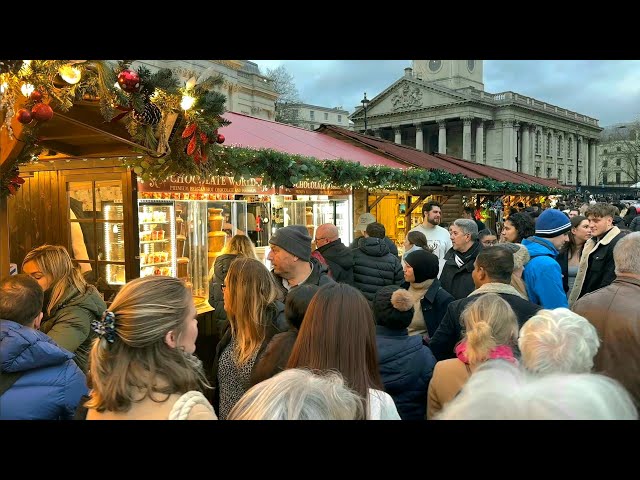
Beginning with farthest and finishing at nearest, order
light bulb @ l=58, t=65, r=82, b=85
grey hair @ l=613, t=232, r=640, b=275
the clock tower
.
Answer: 1. the clock tower
2. light bulb @ l=58, t=65, r=82, b=85
3. grey hair @ l=613, t=232, r=640, b=275

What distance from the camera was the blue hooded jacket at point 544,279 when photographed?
13.9ft

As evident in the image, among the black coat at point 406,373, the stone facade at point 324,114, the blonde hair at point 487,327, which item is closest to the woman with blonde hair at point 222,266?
the black coat at point 406,373

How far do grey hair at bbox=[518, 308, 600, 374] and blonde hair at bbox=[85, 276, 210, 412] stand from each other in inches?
54.8

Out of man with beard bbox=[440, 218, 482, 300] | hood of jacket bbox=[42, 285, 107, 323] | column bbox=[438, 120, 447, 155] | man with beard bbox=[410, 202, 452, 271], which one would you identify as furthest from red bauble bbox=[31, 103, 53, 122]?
column bbox=[438, 120, 447, 155]

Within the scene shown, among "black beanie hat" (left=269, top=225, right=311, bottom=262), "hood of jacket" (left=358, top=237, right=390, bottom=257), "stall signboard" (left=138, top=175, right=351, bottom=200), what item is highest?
"stall signboard" (left=138, top=175, right=351, bottom=200)

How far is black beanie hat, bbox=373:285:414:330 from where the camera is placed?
9.07 feet

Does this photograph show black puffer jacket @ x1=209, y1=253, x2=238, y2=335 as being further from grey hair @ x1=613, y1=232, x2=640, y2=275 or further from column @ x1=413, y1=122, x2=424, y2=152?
column @ x1=413, y1=122, x2=424, y2=152

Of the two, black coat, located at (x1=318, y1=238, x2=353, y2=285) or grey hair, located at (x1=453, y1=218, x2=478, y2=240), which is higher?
grey hair, located at (x1=453, y1=218, x2=478, y2=240)

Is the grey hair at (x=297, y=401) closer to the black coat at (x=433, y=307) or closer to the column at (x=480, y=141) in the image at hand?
the black coat at (x=433, y=307)

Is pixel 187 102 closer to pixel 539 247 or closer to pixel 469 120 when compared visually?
pixel 539 247

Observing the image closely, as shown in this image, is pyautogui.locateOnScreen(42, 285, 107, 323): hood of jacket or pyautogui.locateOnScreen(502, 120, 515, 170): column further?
pyautogui.locateOnScreen(502, 120, 515, 170): column

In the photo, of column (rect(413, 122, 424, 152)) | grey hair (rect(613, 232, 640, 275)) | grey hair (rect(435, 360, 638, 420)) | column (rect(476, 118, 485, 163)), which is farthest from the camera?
column (rect(413, 122, 424, 152))

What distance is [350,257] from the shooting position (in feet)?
17.3
